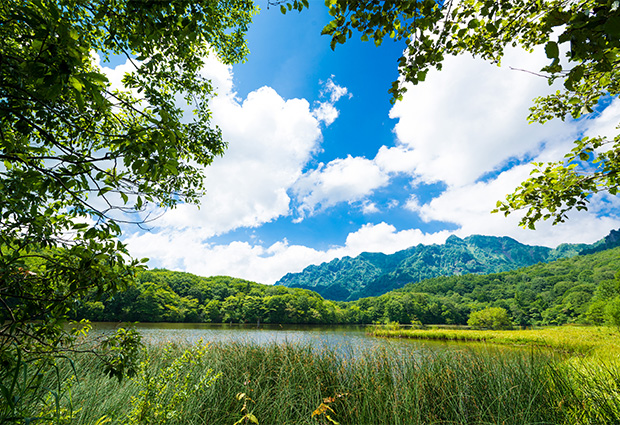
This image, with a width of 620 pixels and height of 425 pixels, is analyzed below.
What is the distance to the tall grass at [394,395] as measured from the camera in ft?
11.3

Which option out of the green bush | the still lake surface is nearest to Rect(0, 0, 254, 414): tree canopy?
the still lake surface

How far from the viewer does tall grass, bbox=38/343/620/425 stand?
11.3ft

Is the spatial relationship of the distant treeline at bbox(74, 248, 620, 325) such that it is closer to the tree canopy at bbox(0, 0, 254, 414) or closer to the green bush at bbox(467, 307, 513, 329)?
the green bush at bbox(467, 307, 513, 329)

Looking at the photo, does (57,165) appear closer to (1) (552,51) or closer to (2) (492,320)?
(1) (552,51)

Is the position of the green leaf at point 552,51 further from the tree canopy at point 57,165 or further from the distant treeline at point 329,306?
the distant treeline at point 329,306

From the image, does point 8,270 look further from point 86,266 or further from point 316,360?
point 316,360

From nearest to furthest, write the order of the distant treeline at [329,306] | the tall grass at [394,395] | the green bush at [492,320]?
the tall grass at [394,395] < the distant treeline at [329,306] < the green bush at [492,320]

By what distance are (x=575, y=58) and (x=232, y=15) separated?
610 cm

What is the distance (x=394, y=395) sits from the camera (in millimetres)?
3816

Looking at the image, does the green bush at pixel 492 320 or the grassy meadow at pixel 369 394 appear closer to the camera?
the grassy meadow at pixel 369 394

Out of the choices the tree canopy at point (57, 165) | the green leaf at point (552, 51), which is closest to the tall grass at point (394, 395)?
the tree canopy at point (57, 165)

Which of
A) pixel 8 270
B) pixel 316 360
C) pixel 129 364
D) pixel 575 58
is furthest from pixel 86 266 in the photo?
pixel 316 360

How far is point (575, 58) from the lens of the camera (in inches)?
52.4

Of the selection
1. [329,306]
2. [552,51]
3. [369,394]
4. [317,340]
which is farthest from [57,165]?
[329,306]
